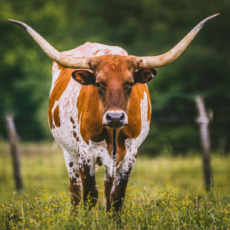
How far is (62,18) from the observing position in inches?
729

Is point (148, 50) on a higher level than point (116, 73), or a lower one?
higher

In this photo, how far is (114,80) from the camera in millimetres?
3201

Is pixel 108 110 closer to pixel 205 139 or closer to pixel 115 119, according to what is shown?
pixel 115 119

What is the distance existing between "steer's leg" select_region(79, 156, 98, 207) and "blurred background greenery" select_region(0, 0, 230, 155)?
5.40 m

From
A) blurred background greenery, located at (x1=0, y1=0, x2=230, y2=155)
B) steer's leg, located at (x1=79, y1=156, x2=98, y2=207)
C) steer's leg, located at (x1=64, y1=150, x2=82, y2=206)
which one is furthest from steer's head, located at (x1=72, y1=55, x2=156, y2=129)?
blurred background greenery, located at (x1=0, y1=0, x2=230, y2=155)

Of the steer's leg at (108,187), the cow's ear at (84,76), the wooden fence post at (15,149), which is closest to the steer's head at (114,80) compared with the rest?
the cow's ear at (84,76)

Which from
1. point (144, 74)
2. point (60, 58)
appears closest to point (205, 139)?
point (144, 74)

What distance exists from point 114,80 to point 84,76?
395mm

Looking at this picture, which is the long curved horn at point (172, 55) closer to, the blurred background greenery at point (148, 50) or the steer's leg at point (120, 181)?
the steer's leg at point (120, 181)

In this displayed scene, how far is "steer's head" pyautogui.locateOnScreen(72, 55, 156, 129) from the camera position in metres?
3.01

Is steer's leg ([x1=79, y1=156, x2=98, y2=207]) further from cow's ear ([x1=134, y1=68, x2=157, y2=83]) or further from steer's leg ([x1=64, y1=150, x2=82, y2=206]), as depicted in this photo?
cow's ear ([x1=134, y1=68, x2=157, y2=83])

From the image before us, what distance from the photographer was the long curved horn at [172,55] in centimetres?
334

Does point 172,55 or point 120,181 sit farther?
point 120,181

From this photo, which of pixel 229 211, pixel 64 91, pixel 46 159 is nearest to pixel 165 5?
pixel 46 159
